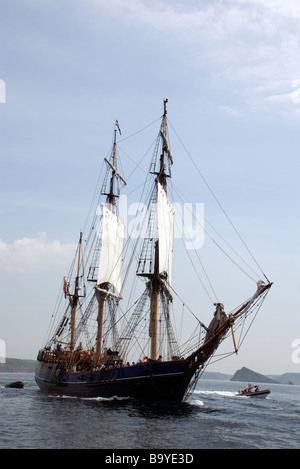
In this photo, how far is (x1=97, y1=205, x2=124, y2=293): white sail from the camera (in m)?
66.8

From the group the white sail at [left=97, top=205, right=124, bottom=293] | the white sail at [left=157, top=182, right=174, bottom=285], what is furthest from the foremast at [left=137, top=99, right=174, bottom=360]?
the white sail at [left=97, top=205, right=124, bottom=293]

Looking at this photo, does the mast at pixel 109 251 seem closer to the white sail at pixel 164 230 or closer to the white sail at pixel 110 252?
the white sail at pixel 110 252

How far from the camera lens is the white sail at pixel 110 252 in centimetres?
6675

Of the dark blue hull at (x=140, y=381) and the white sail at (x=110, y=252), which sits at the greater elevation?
the white sail at (x=110, y=252)

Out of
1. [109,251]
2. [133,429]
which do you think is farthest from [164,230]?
[133,429]

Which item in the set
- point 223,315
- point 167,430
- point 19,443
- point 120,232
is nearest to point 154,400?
point 223,315

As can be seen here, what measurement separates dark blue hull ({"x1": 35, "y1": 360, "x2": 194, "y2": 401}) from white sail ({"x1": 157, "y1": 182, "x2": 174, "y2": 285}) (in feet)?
36.7

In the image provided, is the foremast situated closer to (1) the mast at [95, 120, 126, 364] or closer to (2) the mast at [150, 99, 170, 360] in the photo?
(2) the mast at [150, 99, 170, 360]

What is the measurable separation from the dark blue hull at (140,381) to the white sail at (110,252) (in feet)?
57.8

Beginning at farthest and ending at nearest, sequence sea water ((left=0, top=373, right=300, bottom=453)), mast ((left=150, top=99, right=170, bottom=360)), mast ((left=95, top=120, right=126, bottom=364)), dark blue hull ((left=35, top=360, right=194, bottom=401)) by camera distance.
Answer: mast ((left=95, top=120, right=126, bottom=364)) < mast ((left=150, top=99, right=170, bottom=360)) < dark blue hull ((left=35, top=360, right=194, bottom=401)) < sea water ((left=0, top=373, right=300, bottom=453))

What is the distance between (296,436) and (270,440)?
3949 millimetres

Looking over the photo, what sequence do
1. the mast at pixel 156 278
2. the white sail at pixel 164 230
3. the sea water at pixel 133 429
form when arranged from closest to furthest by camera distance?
the sea water at pixel 133 429 → the mast at pixel 156 278 → the white sail at pixel 164 230

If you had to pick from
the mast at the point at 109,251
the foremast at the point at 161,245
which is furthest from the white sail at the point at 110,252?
the foremast at the point at 161,245

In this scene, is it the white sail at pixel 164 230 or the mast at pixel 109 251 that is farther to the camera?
the mast at pixel 109 251
